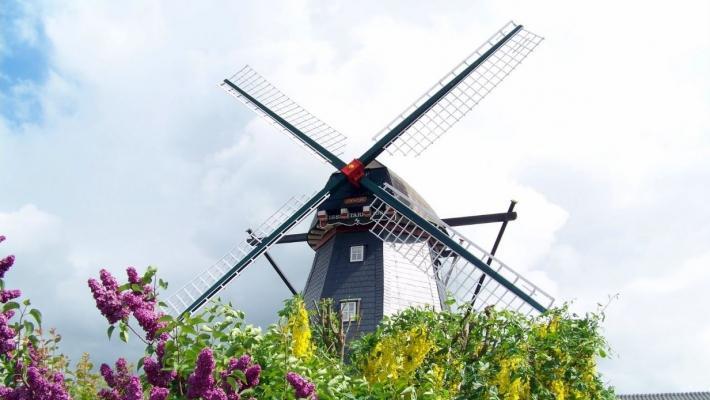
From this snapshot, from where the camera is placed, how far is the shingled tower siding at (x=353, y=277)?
21266 millimetres

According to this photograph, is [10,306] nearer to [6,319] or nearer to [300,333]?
[6,319]

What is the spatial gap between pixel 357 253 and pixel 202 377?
1793cm

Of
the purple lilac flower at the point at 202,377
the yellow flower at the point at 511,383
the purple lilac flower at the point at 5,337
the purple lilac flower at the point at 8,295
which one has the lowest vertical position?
the yellow flower at the point at 511,383

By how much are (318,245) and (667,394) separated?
19054mm

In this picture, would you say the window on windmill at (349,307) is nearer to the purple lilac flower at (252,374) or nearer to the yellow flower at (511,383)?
the yellow flower at (511,383)

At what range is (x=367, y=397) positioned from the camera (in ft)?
25.6

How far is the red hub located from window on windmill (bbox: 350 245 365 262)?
2.26 meters

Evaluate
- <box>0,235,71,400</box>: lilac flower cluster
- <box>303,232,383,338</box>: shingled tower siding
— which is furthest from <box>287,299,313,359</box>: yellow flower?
<box>303,232,383,338</box>: shingled tower siding

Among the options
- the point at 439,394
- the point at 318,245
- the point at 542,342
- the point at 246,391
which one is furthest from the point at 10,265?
the point at 318,245

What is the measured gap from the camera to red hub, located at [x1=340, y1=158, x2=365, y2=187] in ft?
78.3

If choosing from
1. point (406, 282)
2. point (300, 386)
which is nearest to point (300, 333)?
point (300, 386)

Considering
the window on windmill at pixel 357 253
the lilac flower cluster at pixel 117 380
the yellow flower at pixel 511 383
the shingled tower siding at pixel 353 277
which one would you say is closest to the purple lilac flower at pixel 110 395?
the lilac flower cluster at pixel 117 380

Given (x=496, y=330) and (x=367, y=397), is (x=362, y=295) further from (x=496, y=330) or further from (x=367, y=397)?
(x=367, y=397)

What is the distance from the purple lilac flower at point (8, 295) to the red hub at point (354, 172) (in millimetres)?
18259
